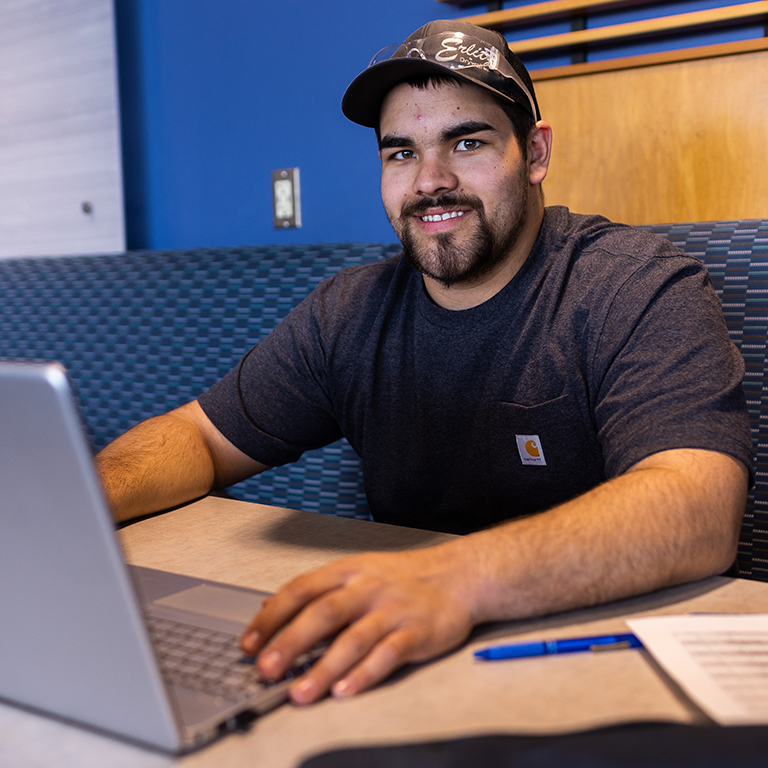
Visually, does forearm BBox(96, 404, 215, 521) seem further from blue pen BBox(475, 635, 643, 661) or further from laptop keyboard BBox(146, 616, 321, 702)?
blue pen BBox(475, 635, 643, 661)

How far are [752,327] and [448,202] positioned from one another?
499mm

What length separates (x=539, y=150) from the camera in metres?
1.29

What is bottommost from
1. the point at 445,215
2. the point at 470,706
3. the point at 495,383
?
the point at 470,706

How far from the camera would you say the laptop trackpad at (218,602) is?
64cm

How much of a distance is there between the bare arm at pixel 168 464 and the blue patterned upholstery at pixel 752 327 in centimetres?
76

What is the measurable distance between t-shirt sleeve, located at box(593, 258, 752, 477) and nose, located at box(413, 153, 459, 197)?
34 cm

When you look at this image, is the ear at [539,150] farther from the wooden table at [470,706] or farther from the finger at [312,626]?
the finger at [312,626]

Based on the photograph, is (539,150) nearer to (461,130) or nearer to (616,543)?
(461,130)

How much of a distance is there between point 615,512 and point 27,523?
A: 1.60ft

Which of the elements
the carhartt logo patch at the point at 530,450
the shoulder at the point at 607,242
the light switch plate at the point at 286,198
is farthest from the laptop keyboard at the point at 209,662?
the light switch plate at the point at 286,198

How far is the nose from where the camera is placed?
120cm

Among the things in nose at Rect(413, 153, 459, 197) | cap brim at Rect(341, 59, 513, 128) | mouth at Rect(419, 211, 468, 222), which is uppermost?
cap brim at Rect(341, 59, 513, 128)

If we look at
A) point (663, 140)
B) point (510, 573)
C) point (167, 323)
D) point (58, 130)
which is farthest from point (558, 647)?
point (58, 130)

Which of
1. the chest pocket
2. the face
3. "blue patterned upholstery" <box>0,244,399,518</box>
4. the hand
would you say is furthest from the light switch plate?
the hand
